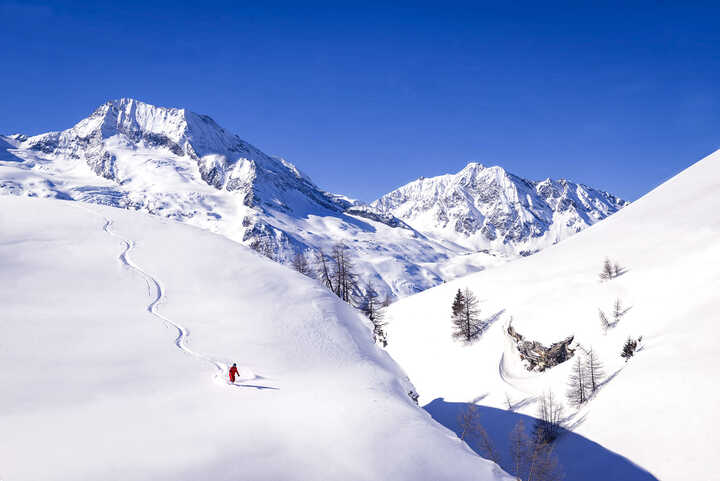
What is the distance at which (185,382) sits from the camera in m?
13.6

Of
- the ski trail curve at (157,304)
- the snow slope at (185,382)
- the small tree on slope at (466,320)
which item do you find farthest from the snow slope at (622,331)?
the ski trail curve at (157,304)

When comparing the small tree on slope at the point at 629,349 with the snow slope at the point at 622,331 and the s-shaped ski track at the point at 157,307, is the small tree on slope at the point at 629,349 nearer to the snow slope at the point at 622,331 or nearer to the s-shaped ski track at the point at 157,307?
the snow slope at the point at 622,331

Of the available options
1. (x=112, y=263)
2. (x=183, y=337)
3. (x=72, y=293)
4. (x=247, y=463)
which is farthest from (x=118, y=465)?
(x=112, y=263)

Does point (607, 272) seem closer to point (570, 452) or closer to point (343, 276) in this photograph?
point (570, 452)

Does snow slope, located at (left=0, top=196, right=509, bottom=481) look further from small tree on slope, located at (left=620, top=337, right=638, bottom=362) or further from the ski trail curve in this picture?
small tree on slope, located at (left=620, top=337, right=638, bottom=362)

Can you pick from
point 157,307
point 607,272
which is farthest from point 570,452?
point 157,307

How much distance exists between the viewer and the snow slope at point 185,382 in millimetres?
9531

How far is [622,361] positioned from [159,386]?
99.5 ft

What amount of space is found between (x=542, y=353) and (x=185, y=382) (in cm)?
3032

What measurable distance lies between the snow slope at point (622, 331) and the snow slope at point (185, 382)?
14.1 m

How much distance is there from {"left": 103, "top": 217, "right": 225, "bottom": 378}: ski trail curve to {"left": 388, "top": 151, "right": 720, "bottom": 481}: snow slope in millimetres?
21592

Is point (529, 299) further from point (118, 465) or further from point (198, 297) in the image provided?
point (118, 465)

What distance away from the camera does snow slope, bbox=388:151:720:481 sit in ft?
66.2

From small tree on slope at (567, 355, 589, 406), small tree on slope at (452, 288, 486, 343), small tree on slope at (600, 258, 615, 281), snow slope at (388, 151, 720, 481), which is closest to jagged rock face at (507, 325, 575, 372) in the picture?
snow slope at (388, 151, 720, 481)
